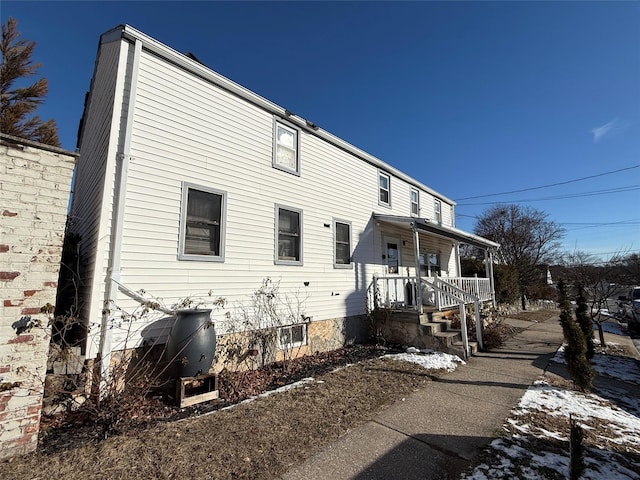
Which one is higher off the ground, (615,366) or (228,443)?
(228,443)

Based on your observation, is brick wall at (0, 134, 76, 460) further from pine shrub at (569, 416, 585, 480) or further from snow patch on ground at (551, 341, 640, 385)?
snow patch on ground at (551, 341, 640, 385)

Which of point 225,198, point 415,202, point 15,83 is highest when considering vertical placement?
point 15,83

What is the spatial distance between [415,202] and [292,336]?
8492 mm

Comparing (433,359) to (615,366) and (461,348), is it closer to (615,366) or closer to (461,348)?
(461,348)

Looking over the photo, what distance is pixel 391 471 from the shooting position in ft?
9.65

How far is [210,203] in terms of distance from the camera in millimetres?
5953

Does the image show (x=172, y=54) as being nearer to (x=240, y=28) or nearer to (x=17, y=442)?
(x=240, y=28)

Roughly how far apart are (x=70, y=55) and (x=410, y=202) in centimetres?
1167

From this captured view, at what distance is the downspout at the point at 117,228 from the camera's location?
14.2 ft

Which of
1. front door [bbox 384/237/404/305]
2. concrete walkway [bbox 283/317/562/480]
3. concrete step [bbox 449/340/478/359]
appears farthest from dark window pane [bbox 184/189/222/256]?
Result: front door [bbox 384/237/404/305]

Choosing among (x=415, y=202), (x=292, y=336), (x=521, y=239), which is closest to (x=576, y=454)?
(x=292, y=336)

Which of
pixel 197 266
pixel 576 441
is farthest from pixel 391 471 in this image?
pixel 197 266

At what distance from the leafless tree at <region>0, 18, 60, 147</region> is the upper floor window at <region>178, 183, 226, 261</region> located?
21.8 feet

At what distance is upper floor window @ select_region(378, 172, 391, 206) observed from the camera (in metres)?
10.8
